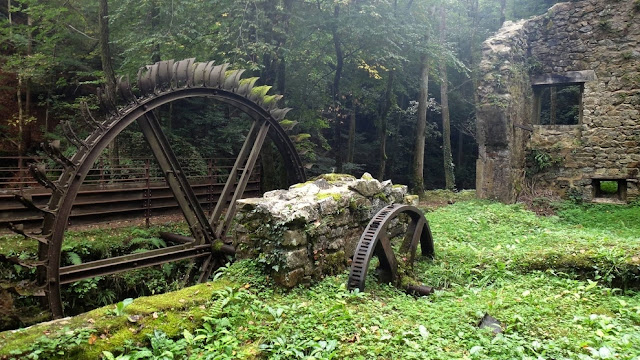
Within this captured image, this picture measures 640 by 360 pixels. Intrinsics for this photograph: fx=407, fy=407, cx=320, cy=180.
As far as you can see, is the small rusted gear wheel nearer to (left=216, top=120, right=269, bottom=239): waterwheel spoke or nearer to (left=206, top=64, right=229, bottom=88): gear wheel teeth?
(left=216, top=120, right=269, bottom=239): waterwheel spoke

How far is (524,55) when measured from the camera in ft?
39.0

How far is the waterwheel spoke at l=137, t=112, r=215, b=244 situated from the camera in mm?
6090

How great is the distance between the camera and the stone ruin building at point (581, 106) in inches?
421

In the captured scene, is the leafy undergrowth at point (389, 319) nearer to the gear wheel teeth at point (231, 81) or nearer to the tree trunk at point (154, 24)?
the gear wheel teeth at point (231, 81)

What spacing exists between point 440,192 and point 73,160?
477 inches

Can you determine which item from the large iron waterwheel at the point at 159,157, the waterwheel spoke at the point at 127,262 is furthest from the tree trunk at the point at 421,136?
the waterwheel spoke at the point at 127,262

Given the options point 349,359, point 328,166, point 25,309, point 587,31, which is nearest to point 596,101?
point 587,31

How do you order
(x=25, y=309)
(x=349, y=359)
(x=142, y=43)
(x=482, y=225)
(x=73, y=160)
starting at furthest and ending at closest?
(x=142, y=43) → (x=482, y=225) → (x=25, y=309) → (x=73, y=160) → (x=349, y=359)

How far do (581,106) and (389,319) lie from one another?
10645mm

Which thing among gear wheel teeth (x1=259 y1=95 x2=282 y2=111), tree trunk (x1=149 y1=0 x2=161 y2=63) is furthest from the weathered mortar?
tree trunk (x1=149 y1=0 x2=161 y2=63)

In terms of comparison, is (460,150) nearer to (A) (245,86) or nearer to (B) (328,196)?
(A) (245,86)

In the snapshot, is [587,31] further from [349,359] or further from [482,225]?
[349,359]

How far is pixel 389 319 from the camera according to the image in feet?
12.4

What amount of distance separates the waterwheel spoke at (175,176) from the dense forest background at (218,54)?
3027mm
